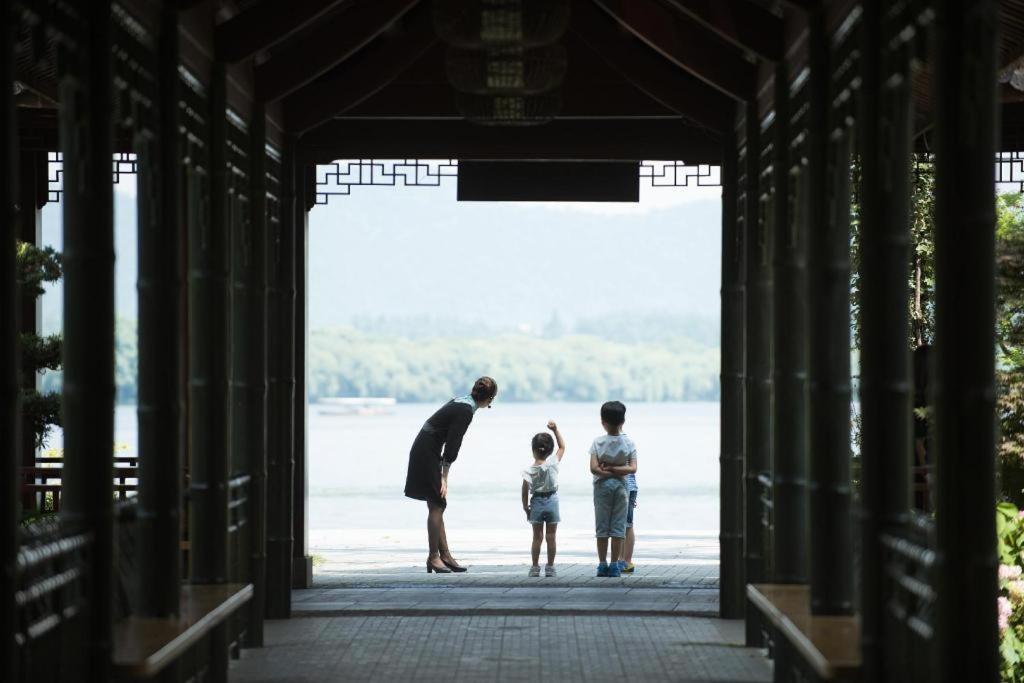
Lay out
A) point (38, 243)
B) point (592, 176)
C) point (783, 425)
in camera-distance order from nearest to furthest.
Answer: point (783, 425) < point (592, 176) < point (38, 243)

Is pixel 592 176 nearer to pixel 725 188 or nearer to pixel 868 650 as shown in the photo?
pixel 725 188

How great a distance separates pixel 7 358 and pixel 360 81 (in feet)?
15.6

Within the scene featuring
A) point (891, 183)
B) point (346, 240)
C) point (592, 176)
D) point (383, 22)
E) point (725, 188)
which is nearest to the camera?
point (891, 183)

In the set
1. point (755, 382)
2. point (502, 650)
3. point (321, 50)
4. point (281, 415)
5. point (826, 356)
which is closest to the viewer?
point (826, 356)

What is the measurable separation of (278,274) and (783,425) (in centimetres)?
327

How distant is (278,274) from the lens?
9.05m

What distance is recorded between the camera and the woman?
11156 mm

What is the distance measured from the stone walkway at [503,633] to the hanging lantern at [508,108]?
2.50 metres

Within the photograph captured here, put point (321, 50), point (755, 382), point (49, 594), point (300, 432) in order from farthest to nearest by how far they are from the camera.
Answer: point (300, 432), point (755, 382), point (321, 50), point (49, 594)

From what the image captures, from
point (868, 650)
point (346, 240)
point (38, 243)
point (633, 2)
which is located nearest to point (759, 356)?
point (633, 2)

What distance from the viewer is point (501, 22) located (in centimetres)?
632

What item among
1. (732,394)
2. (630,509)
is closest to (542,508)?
(630,509)

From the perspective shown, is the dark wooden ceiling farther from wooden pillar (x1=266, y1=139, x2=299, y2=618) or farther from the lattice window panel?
the lattice window panel

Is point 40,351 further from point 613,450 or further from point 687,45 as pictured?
point 687,45
